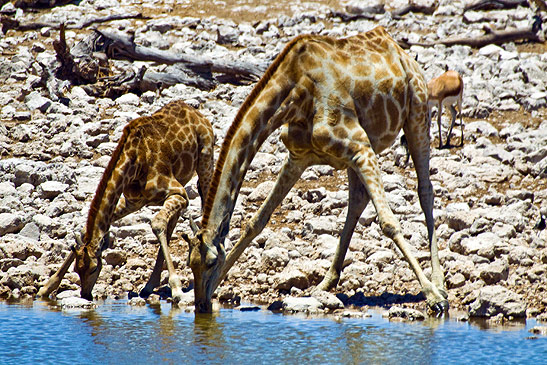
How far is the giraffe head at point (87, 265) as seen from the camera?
28.1ft

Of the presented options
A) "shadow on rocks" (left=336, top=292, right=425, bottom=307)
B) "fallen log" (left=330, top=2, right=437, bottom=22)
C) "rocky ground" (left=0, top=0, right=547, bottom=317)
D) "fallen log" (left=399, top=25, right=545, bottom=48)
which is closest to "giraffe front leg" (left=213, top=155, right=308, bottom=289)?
"rocky ground" (left=0, top=0, right=547, bottom=317)

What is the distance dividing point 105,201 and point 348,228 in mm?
2888

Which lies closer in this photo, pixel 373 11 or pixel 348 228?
pixel 348 228

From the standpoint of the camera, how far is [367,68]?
8.27 metres

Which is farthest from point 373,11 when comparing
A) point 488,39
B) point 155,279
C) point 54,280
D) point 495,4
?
point 54,280

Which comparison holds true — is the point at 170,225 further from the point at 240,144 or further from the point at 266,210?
the point at 240,144

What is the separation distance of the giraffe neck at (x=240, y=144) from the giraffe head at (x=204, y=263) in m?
0.08

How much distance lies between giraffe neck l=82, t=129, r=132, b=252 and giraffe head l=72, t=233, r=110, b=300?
0.15 ft

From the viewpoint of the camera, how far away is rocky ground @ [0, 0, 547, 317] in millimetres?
8578

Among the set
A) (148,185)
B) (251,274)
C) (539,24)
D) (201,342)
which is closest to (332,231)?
(251,274)

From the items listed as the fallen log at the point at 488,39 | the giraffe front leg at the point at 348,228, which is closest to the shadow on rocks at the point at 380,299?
the giraffe front leg at the point at 348,228

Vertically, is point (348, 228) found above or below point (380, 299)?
above

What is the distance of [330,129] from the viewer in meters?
7.72

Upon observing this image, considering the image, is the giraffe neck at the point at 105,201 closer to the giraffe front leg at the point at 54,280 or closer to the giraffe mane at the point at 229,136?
the giraffe front leg at the point at 54,280
